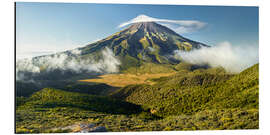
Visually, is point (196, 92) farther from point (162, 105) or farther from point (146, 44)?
point (146, 44)

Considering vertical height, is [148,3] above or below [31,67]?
above

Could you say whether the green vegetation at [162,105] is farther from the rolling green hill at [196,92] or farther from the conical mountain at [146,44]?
the conical mountain at [146,44]

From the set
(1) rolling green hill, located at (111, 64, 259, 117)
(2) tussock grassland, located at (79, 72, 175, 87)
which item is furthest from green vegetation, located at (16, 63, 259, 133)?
(2) tussock grassland, located at (79, 72, 175, 87)

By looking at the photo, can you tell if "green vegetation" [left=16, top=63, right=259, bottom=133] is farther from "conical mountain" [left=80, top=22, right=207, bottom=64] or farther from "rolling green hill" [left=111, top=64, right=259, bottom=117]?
"conical mountain" [left=80, top=22, right=207, bottom=64]

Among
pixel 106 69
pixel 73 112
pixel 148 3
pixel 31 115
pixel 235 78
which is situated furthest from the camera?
pixel 106 69

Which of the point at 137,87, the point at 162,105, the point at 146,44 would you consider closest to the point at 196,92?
the point at 162,105

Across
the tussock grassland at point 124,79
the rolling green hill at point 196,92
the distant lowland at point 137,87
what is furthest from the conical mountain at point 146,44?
the rolling green hill at point 196,92
